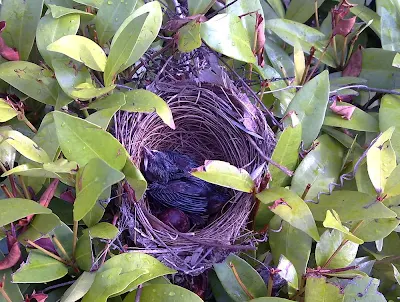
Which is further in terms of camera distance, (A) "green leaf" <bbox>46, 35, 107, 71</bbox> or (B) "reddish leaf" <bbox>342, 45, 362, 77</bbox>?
(B) "reddish leaf" <bbox>342, 45, 362, 77</bbox>

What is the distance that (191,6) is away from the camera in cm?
87

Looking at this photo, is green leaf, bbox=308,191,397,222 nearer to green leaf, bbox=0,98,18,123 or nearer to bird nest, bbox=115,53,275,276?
bird nest, bbox=115,53,275,276

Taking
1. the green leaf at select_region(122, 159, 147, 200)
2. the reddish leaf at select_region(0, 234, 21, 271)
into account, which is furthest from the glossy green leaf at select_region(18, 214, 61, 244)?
the green leaf at select_region(122, 159, 147, 200)

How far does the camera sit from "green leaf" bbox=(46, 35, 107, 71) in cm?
74

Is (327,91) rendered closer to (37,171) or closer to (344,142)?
(344,142)

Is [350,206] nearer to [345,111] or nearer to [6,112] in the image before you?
[345,111]

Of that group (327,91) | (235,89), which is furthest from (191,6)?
(327,91)

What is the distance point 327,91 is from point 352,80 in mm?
142

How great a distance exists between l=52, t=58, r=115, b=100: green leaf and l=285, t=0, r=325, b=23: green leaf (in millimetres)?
516

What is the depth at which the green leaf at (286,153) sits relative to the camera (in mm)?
815

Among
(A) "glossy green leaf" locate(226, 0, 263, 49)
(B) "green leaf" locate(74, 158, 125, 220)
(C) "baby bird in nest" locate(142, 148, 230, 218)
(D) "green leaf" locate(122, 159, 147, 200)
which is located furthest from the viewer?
(C) "baby bird in nest" locate(142, 148, 230, 218)

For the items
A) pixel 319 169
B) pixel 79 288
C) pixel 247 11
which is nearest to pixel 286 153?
pixel 319 169

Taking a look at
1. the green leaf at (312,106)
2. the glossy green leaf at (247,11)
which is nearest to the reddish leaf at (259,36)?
the glossy green leaf at (247,11)

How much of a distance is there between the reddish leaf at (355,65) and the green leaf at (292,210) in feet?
1.25
